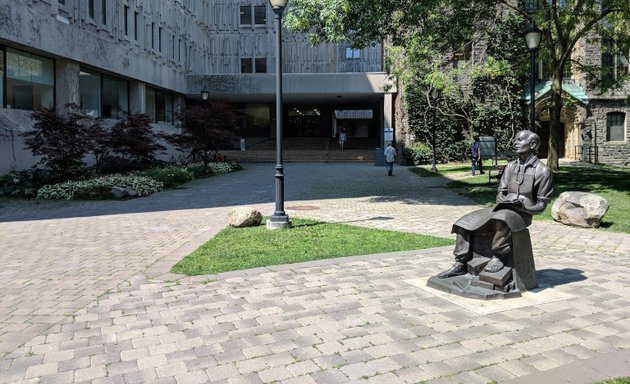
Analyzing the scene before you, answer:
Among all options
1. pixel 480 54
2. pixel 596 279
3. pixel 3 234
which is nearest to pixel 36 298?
pixel 3 234

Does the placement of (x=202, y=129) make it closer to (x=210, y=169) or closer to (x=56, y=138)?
(x=210, y=169)

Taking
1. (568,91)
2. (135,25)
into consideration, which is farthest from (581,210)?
(135,25)

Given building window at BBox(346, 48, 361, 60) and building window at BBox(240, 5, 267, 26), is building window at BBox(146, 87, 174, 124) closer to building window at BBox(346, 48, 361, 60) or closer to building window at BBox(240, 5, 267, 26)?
building window at BBox(240, 5, 267, 26)

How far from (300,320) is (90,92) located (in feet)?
77.4

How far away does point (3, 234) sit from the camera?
962cm

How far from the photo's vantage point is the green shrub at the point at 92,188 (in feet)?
51.4

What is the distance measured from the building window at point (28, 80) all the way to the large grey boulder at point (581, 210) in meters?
17.7

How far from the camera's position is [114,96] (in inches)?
1068

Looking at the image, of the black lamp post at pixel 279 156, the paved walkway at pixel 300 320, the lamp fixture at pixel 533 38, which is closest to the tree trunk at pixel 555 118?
the lamp fixture at pixel 533 38

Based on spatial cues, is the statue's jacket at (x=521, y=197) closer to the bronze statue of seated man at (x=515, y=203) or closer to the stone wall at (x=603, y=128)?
the bronze statue of seated man at (x=515, y=203)

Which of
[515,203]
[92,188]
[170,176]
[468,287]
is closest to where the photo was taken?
[515,203]

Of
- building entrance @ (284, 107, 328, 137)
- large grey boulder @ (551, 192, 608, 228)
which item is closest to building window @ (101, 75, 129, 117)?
large grey boulder @ (551, 192, 608, 228)

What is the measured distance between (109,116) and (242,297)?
24069mm

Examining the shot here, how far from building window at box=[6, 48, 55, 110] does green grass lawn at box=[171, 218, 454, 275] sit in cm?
1390
